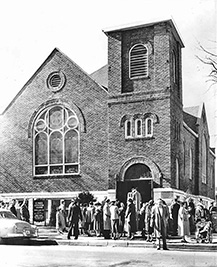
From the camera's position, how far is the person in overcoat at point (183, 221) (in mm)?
12453

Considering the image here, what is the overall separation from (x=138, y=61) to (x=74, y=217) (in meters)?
3.00

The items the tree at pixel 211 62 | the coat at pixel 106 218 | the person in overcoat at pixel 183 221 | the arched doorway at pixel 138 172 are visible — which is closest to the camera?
the tree at pixel 211 62

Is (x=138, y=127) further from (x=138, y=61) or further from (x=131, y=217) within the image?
(x=131, y=217)

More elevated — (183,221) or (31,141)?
(31,141)

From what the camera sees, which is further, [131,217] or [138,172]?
[138,172]

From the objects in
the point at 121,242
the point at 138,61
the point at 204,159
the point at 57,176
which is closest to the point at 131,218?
the point at 121,242

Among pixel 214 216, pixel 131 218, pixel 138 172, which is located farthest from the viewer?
pixel 138 172

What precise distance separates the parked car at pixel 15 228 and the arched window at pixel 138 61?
3.27m

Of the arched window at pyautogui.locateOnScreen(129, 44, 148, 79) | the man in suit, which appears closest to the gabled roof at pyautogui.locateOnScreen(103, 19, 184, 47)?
the arched window at pyautogui.locateOnScreen(129, 44, 148, 79)

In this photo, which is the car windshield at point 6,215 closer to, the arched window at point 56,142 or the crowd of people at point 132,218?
the crowd of people at point 132,218

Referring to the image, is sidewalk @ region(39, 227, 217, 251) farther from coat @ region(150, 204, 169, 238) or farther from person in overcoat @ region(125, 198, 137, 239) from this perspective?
coat @ region(150, 204, 169, 238)

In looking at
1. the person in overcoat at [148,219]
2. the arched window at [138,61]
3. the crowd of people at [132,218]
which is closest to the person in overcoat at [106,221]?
the crowd of people at [132,218]

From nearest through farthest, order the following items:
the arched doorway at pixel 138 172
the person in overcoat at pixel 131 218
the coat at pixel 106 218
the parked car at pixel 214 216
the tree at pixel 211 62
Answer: the tree at pixel 211 62, the parked car at pixel 214 216, the arched doorway at pixel 138 172, the person in overcoat at pixel 131 218, the coat at pixel 106 218

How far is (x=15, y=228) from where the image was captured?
37.4ft
